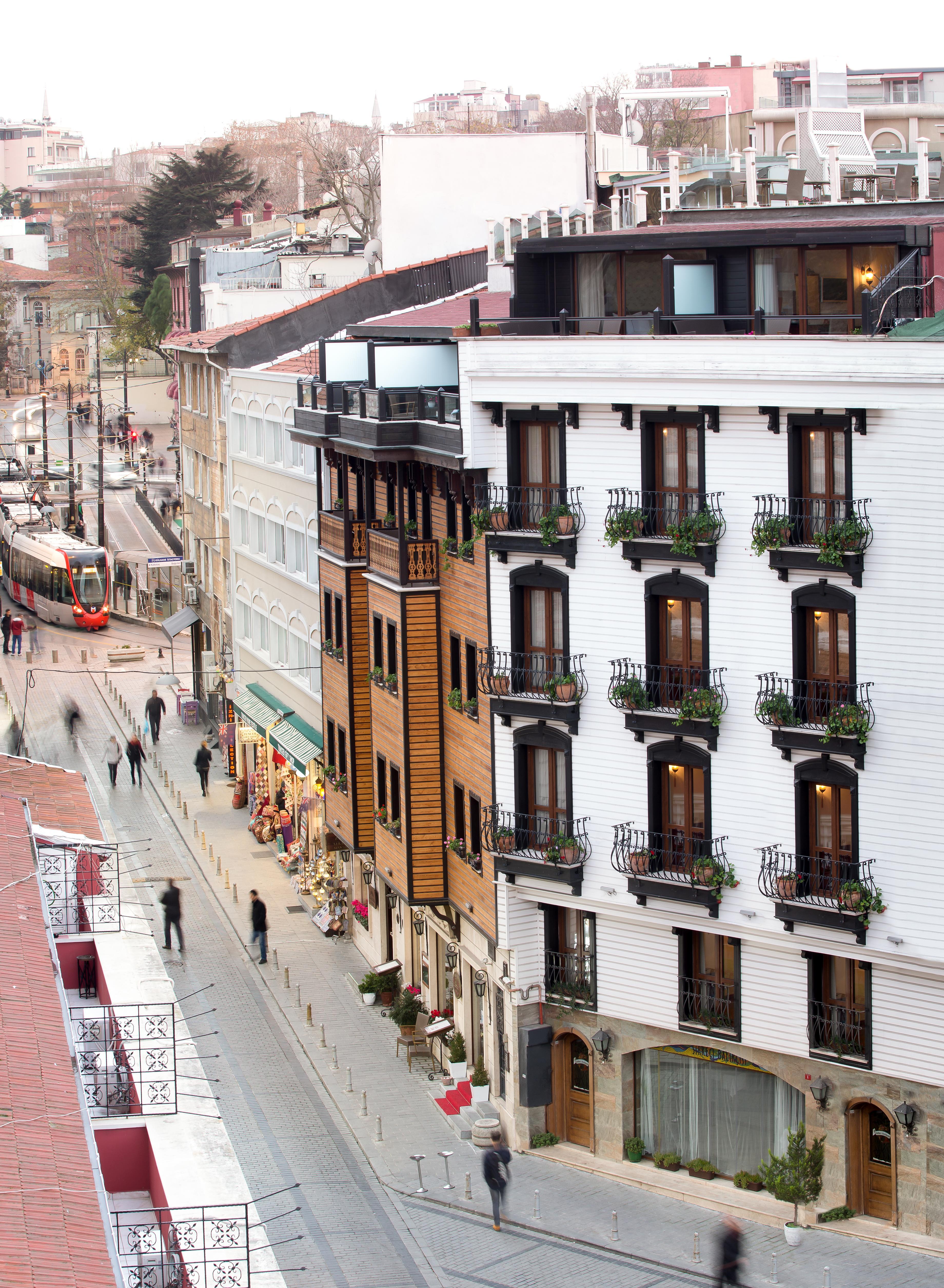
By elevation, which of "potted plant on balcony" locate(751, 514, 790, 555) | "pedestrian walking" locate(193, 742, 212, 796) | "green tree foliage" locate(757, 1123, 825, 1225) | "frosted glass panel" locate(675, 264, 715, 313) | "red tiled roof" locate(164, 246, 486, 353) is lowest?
"green tree foliage" locate(757, 1123, 825, 1225)

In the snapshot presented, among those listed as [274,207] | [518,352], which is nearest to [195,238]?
[274,207]

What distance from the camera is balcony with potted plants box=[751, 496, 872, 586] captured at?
89.7 feet

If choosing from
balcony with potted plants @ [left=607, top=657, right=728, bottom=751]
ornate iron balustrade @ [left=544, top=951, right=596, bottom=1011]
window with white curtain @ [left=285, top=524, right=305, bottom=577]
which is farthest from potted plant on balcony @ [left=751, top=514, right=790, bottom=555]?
window with white curtain @ [left=285, top=524, right=305, bottom=577]

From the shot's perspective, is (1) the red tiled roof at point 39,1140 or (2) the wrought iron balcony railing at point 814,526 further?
(2) the wrought iron balcony railing at point 814,526

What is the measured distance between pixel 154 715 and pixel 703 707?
37.7 meters

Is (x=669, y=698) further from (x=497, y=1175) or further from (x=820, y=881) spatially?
(x=497, y=1175)

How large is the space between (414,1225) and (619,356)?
14.5m

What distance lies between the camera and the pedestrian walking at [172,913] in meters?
42.9

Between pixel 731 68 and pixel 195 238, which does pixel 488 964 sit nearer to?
pixel 731 68

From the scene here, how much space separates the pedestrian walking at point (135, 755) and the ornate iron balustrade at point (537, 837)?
27.8 metres

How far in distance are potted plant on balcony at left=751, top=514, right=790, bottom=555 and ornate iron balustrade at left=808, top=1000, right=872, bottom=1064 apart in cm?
733

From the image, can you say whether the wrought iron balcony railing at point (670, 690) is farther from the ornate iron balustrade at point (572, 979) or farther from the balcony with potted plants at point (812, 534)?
the ornate iron balustrade at point (572, 979)

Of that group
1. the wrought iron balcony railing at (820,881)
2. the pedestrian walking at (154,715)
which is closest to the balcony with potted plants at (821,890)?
the wrought iron balcony railing at (820,881)

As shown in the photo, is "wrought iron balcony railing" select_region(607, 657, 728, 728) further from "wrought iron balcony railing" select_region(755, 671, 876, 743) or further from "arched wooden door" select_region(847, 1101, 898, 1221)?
"arched wooden door" select_region(847, 1101, 898, 1221)
